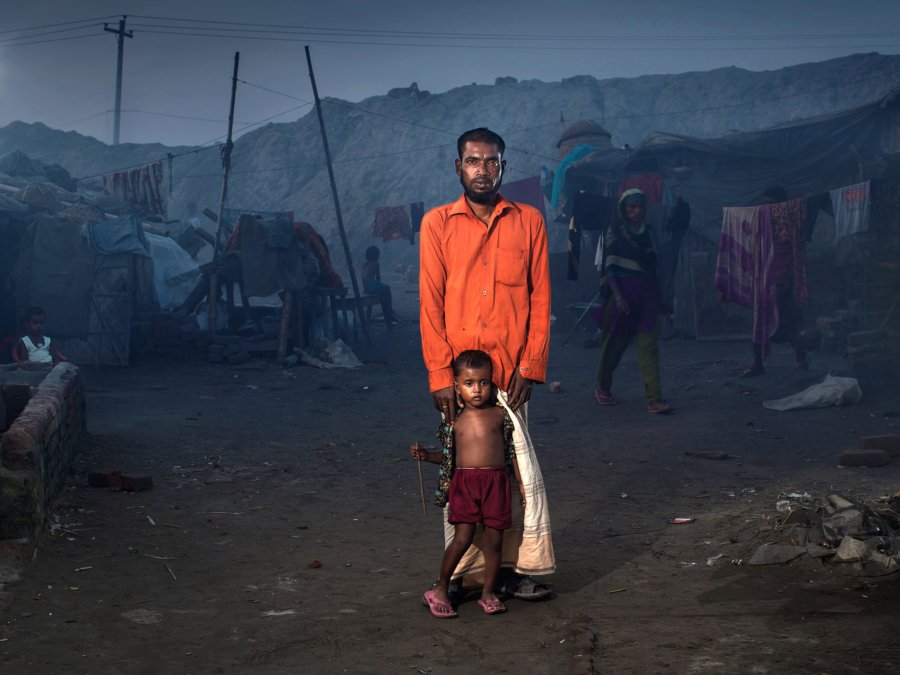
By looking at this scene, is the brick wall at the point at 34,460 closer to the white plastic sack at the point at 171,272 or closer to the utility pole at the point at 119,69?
the white plastic sack at the point at 171,272

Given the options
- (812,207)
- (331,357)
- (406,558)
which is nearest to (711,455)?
(406,558)

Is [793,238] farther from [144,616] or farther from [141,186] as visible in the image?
[141,186]

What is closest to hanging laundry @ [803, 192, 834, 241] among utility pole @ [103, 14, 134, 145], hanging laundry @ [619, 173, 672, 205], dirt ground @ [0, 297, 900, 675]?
dirt ground @ [0, 297, 900, 675]

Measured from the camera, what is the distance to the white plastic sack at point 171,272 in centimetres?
1677

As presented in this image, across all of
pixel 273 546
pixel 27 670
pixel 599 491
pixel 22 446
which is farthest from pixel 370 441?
pixel 27 670

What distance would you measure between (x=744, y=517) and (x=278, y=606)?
2.44 meters

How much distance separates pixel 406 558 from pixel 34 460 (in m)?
1.86

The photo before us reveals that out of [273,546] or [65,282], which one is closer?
[273,546]

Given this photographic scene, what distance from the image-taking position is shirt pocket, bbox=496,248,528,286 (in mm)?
3637

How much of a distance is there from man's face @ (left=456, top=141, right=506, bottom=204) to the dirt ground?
1641 mm

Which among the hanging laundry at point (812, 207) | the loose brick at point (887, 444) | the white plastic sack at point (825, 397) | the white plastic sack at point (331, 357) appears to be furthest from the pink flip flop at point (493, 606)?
the white plastic sack at point (331, 357)

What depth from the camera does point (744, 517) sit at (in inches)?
187

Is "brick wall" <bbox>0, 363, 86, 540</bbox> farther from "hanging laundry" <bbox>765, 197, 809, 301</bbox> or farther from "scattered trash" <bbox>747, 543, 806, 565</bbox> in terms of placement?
"hanging laundry" <bbox>765, 197, 809, 301</bbox>

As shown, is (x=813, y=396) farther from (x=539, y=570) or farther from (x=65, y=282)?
(x=65, y=282)
